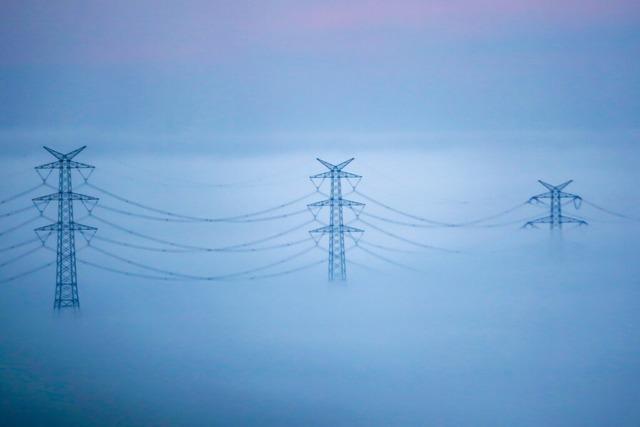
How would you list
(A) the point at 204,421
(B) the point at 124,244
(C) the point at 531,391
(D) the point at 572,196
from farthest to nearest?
(D) the point at 572,196, (B) the point at 124,244, (C) the point at 531,391, (A) the point at 204,421

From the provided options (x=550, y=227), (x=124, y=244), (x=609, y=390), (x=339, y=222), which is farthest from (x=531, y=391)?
(x=124, y=244)

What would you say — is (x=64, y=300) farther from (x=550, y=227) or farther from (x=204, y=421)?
(x=550, y=227)

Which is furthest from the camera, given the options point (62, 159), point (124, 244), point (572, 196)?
point (572, 196)

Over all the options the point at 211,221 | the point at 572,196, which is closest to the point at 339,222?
the point at 211,221

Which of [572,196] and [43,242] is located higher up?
→ [572,196]

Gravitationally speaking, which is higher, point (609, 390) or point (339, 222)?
point (339, 222)

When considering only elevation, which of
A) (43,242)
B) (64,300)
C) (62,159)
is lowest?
(64,300)

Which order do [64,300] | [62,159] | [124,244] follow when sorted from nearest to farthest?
[62,159] < [64,300] < [124,244]

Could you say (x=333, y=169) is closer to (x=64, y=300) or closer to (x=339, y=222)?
(x=339, y=222)

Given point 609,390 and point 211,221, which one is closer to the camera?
point 609,390
